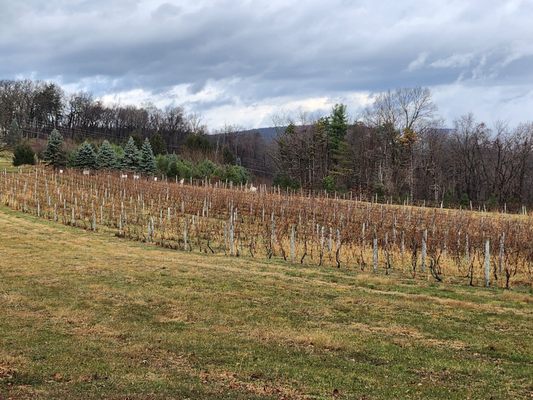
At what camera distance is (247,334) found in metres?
9.63

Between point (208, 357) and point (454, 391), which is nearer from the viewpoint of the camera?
point (454, 391)

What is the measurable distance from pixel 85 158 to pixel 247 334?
1926 inches

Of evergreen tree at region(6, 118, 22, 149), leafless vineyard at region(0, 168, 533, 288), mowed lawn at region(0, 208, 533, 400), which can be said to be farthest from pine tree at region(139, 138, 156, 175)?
mowed lawn at region(0, 208, 533, 400)

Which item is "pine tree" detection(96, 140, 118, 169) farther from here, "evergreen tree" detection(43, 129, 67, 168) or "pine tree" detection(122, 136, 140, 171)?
"evergreen tree" detection(43, 129, 67, 168)

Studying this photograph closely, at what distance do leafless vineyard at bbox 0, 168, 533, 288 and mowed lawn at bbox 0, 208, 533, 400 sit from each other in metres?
2.93

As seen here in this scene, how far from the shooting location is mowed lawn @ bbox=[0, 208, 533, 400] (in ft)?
22.4

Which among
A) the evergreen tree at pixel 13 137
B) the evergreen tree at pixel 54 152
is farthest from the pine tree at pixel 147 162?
the evergreen tree at pixel 13 137

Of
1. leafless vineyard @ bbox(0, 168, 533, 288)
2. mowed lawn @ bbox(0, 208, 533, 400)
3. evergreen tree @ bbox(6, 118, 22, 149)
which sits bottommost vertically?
mowed lawn @ bbox(0, 208, 533, 400)

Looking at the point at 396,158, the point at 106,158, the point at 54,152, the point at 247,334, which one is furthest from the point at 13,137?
the point at 247,334

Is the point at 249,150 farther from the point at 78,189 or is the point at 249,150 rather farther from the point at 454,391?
the point at 454,391

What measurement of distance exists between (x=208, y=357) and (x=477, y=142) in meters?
60.8

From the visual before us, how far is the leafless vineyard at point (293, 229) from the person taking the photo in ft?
60.7

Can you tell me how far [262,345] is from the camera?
8.89 metres

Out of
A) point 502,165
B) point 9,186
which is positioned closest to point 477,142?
point 502,165
